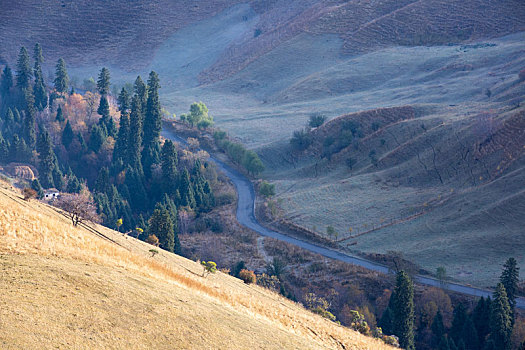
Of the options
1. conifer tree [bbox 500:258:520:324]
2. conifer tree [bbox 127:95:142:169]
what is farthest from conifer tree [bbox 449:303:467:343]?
conifer tree [bbox 127:95:142:169]

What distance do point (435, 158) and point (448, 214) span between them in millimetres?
17624

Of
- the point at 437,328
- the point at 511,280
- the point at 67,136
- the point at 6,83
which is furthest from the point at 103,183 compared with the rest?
the point at 511,280

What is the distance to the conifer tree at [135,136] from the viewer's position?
101 meters

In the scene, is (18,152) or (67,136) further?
(67,136)

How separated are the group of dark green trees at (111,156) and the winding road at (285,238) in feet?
20.2

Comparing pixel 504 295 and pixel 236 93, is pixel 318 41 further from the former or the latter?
pixel 504 295

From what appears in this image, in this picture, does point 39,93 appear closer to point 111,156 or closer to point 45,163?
point 111,156

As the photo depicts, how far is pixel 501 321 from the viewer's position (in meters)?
48.4

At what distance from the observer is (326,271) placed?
6612cm

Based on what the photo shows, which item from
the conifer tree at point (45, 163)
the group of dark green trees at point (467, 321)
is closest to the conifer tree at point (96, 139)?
the conifer tree at point (45, 163)

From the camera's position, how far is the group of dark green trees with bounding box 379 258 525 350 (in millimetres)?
48531

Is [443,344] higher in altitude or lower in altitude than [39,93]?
lower

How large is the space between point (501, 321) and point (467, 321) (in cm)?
352

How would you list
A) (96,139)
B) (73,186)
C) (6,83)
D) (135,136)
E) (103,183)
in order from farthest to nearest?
(6,83) < (96,139) < (135,136) < (73,186) < (103,183)
